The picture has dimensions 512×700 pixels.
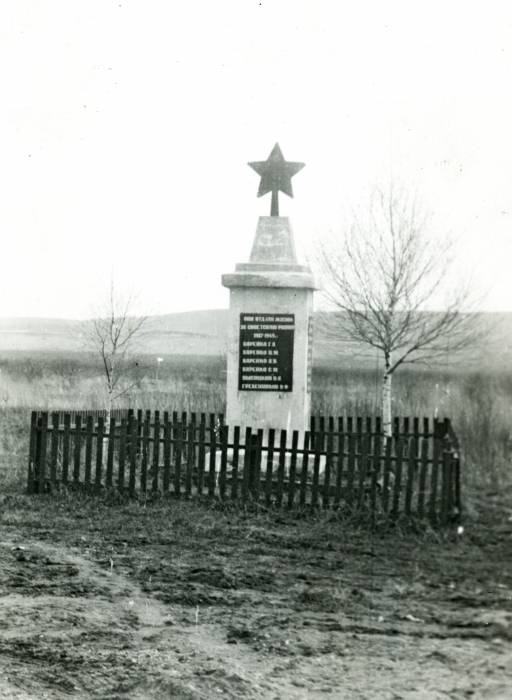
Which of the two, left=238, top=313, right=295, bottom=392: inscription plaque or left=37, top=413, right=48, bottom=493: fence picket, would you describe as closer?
left=37, top=413, right=48, bottom=493: fence picket

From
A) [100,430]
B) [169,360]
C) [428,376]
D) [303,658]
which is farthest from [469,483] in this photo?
[169,360]

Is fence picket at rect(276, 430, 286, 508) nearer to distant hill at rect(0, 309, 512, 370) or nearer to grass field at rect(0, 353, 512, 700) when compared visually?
grass field at rect(0, 353, 512, 700)

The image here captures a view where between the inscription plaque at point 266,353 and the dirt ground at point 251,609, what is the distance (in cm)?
271

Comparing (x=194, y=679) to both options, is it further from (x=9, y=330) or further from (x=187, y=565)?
(x=9, y=330)

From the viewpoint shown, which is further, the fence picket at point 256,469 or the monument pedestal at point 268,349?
the monument pedestal at point 268,349

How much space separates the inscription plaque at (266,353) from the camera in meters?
10.9

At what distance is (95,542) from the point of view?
7.54 m

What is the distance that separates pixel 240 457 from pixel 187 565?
404 centimetres

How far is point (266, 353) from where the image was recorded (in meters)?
10.9

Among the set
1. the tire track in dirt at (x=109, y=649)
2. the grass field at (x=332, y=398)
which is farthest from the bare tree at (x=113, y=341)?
the tire track in dirt at (x=109, y=649)

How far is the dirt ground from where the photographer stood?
4199 mm

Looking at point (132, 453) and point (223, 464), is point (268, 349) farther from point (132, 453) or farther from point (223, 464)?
point (132, 453)

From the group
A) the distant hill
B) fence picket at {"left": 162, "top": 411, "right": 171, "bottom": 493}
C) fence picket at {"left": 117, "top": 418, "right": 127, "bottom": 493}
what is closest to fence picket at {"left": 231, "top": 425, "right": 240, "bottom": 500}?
fence picket at {"left": 162, "top": 411, "right": 171, "bottom": 493}

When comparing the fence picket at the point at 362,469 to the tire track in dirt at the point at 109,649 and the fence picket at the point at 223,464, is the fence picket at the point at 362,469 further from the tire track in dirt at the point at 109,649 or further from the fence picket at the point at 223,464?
the tire track in dirt at the point at 109,649
